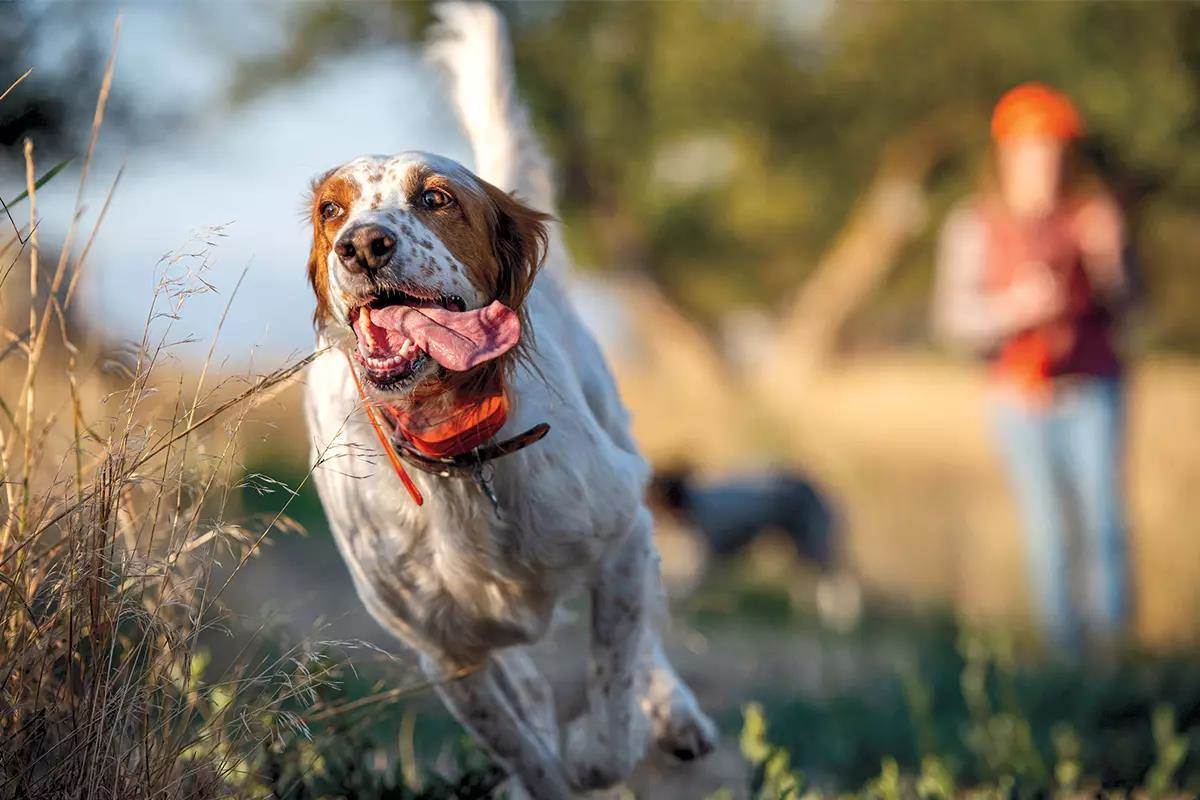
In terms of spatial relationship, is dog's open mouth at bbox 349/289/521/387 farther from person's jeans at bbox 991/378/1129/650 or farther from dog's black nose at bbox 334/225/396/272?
person's jeans at bbox 991/378/1129/650

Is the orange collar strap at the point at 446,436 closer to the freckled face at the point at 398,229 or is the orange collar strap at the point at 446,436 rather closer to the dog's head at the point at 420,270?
the dog's head at the point at 420,270

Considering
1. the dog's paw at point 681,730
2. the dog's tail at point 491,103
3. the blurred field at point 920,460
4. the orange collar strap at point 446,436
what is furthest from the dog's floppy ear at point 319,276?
the blurred field at point 920,460

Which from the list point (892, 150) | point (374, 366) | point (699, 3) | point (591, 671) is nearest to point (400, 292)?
point (374, 366)

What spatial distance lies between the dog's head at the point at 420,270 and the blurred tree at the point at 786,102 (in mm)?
11750

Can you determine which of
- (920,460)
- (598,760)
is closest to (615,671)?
(598,760)

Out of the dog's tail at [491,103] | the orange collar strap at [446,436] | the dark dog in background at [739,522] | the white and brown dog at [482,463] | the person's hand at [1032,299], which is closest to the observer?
the white and brown dog at [482,463]

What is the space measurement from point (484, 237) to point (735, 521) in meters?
5.25

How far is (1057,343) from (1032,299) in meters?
0.20

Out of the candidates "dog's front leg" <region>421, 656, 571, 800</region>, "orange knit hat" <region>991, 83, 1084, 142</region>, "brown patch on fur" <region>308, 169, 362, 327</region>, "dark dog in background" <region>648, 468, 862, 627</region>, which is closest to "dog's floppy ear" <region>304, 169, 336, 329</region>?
"brown patch on fur" <region>308, 169, 362, 327</region>

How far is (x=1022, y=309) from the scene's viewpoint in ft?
15.6

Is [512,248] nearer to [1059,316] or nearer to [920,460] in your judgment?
[1059,316]

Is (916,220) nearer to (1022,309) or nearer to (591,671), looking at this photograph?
(1022,309)

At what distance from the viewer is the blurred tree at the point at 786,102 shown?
41.9 ft

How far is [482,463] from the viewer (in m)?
2.04
